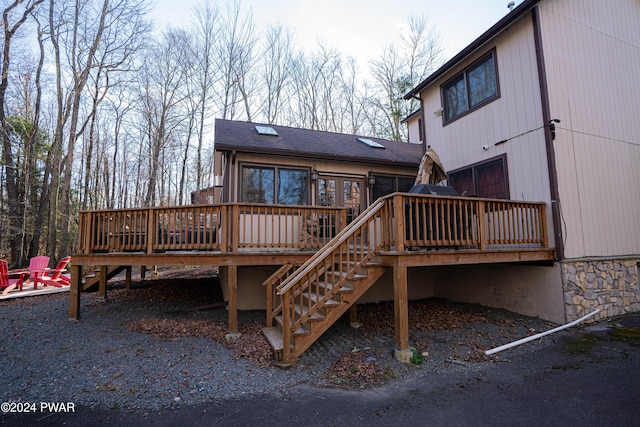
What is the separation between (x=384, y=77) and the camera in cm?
1898

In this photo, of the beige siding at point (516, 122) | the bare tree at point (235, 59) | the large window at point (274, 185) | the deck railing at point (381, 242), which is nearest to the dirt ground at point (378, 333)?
the deck railing at point (381, 242)

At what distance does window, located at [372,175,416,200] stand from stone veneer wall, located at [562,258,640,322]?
15.0 ft

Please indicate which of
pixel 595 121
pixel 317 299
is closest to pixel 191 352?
pixel 317 299

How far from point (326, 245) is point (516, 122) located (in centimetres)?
467

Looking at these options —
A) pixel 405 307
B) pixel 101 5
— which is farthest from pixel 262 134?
pixel 101 5

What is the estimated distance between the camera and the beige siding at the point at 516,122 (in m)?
6.20

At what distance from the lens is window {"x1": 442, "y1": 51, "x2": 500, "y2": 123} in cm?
723

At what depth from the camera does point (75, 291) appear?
634 centimetres

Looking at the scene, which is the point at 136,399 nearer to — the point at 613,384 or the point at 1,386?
the point at 1,386

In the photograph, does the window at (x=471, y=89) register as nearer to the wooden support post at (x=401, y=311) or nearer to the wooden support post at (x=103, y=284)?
the wooden support post at (x=401, y=311)

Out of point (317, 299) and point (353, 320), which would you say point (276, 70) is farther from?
point (317, 299)

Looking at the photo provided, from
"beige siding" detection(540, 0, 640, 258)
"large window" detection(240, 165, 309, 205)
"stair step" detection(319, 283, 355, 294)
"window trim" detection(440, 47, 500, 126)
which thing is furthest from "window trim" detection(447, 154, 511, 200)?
"stair step" detection(319, 283, 355, 294)

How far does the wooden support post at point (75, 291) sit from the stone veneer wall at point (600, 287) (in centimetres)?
896

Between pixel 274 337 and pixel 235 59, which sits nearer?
pixel 274 337
